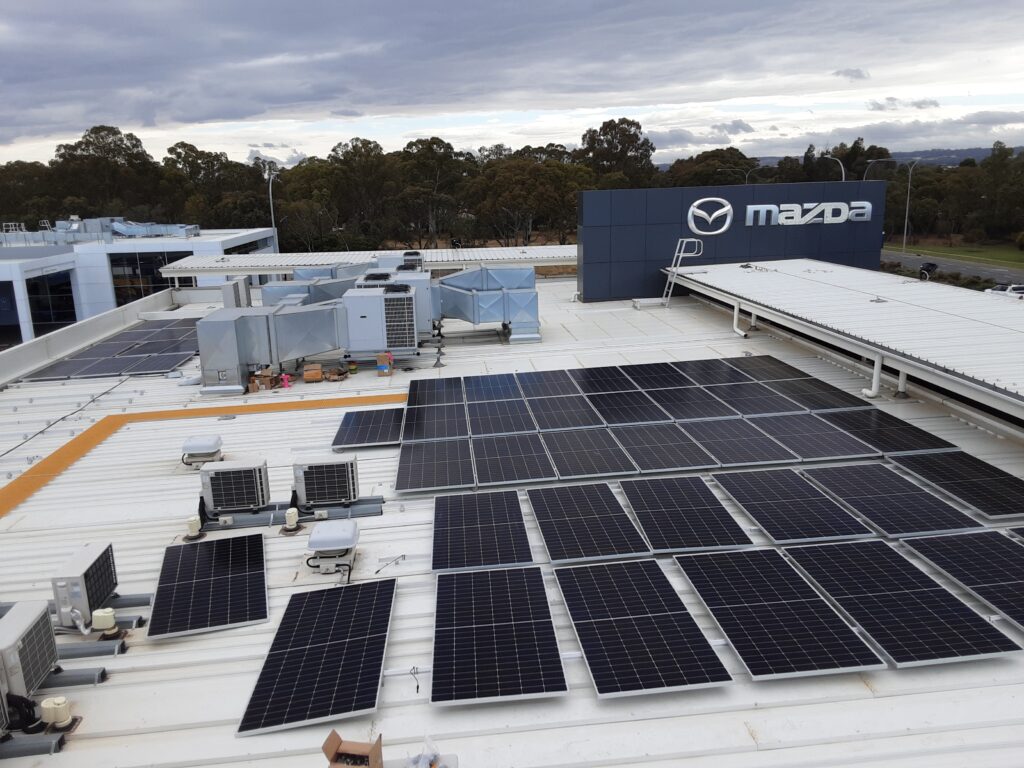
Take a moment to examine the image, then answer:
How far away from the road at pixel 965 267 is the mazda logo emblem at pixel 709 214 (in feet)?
117

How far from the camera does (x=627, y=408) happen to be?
1595 cm

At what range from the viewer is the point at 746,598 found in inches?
335

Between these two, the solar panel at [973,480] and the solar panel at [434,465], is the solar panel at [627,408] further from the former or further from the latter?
the solar panel at [973,480]

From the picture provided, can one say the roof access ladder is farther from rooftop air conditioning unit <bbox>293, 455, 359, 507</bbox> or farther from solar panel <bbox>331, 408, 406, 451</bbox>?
rooftop air conditioning unit <bbox>293, 455, 359, 507</bbox>

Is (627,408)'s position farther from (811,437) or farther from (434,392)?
(434,392)

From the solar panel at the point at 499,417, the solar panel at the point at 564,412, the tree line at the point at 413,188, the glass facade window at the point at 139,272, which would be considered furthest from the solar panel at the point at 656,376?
the tree line at the point at 413,188

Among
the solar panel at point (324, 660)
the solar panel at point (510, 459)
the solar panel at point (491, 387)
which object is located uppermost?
the solar panel at point (491, 387)

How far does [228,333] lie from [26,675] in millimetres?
12251

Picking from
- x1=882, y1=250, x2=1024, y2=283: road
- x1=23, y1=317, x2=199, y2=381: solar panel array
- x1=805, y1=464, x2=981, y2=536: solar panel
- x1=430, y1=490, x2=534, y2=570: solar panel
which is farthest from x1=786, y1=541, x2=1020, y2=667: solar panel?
x1=882, y1=250, x2=1024, y2=283: road

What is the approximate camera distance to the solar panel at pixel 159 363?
822 inches

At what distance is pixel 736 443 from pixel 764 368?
5884mm

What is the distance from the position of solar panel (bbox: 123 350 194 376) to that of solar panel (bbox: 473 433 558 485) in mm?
11575

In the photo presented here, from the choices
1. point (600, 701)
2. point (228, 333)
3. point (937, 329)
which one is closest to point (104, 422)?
point (228, 333)

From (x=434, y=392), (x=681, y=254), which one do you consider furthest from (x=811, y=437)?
(x=681, y=254)
